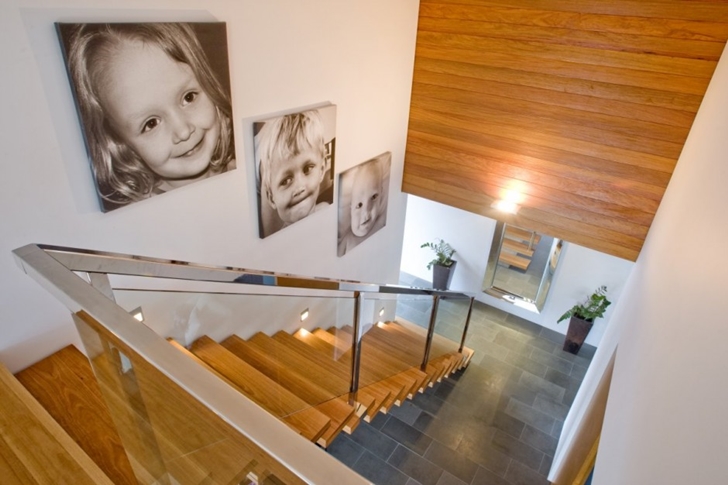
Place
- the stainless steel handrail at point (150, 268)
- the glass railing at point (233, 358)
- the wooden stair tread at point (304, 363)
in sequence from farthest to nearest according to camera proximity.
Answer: the wooden stair tread at point (304, 363), the stainless steel handrail at point (150, 268), the glass railing at point (233, 358)

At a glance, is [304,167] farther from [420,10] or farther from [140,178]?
[420,10]

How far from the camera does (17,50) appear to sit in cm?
183

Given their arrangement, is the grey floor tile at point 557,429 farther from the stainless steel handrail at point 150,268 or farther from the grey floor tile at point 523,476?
the stainless steel handrail at point 150,268

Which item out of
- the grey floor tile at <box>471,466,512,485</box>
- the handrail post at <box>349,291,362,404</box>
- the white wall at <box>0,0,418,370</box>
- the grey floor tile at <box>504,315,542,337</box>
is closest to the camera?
the white wall at <box>0,0,418,370</box>

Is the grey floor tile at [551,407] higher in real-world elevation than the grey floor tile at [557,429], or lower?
lower

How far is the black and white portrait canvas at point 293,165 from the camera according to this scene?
10.5 ft

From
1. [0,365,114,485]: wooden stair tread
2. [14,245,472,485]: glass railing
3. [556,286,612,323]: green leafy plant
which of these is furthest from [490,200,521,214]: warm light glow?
[0,365,114,485]: wooden stair tread

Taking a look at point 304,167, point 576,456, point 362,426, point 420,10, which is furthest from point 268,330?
point 420,10

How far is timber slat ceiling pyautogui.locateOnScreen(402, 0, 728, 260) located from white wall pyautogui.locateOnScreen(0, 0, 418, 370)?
49cm

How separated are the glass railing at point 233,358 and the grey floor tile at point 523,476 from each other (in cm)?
125

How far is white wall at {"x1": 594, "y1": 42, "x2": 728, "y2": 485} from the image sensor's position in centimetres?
99

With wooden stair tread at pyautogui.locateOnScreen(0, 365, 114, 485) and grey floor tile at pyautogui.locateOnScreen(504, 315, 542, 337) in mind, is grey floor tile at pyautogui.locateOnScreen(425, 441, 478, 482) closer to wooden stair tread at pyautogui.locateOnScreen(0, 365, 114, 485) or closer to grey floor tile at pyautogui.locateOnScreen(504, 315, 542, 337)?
grey floor tile at pyautogui.locateOnScreen(504, 315, 542, 337)

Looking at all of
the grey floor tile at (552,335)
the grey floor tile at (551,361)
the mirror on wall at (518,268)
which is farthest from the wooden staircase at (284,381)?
the mirror on wall at (518,268)

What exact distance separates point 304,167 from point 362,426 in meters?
2.84
